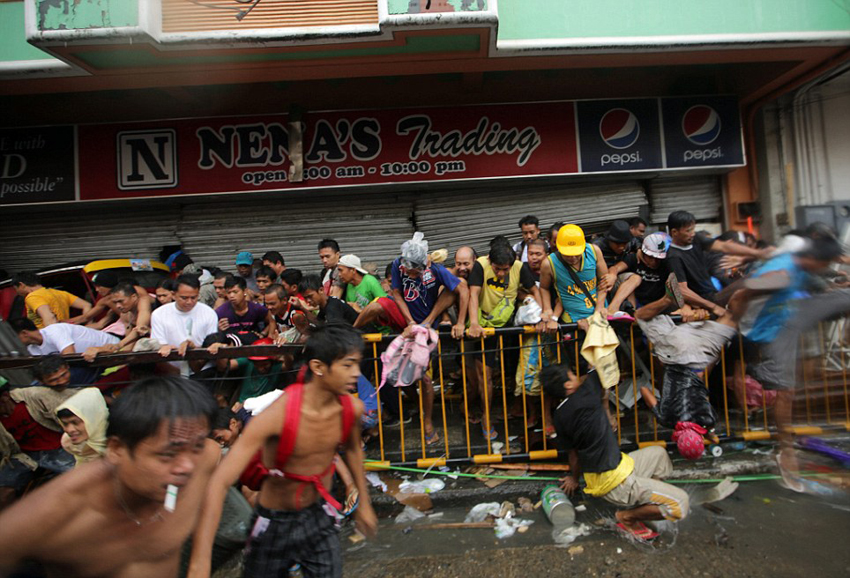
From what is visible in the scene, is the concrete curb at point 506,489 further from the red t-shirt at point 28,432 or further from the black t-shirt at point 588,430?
the red t-shirt at point 28,432

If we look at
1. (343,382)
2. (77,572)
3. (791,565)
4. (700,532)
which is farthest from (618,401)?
(77,572)

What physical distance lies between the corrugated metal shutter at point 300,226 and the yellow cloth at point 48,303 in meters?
2.09

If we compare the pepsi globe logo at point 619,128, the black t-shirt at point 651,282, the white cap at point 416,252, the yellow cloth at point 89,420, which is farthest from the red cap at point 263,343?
the pepsi globe logo at point 619,128

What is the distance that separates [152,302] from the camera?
6320 mm

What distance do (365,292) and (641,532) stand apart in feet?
10.9

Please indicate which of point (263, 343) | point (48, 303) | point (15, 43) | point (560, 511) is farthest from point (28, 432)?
point (560, 511)

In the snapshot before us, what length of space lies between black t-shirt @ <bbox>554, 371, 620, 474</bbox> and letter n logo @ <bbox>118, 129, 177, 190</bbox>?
637cm

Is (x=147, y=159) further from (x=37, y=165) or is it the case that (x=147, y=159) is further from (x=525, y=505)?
(x=525, y=505)

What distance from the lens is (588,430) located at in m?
4.05

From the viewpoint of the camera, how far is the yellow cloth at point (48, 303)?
619cm

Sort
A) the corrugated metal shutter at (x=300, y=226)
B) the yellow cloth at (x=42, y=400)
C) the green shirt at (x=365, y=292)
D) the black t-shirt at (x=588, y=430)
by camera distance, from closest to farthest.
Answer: the black t-shirt at (x=588, y=430)
the yellow cloth at (x=42, y=400)
the green shirt at (x=365, y=292)
the corrugated metal shutter at (x=300, y=226)

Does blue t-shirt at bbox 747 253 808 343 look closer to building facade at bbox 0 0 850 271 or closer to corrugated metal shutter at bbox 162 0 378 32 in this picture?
building facade at bbox 0 0 850 271

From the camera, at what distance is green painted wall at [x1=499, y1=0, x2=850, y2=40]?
249 inches

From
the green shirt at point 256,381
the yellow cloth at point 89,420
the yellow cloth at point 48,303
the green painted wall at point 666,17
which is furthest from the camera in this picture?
the green painted wall at point 666,17
